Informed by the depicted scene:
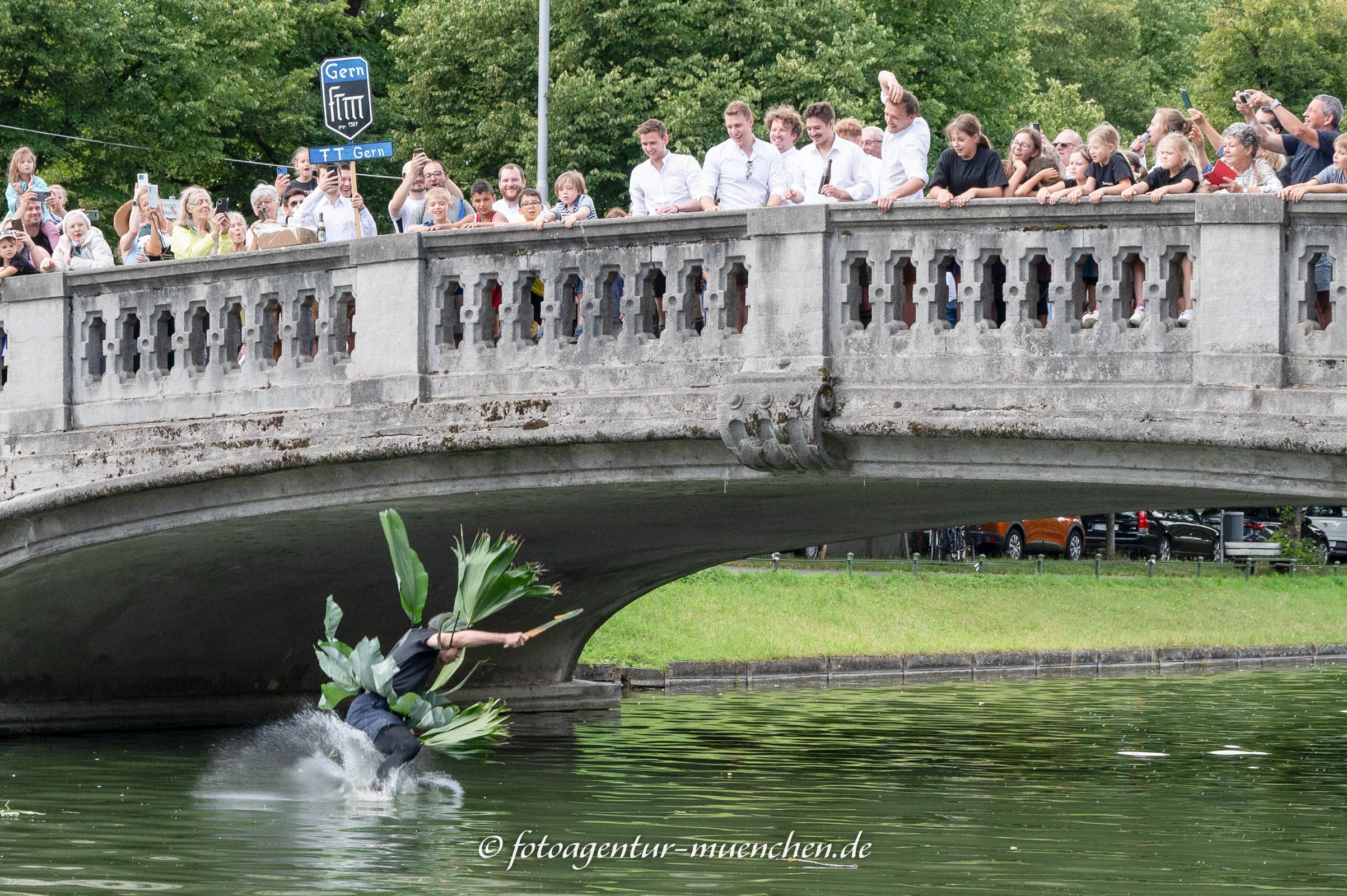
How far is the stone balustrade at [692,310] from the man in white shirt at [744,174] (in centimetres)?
58

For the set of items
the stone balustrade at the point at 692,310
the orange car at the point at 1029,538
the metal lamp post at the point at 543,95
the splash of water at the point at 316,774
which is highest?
the metal lamp post at the point at 543,95

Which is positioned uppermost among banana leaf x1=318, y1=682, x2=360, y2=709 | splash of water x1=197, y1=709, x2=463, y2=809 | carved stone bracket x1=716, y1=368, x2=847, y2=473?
carved stone bracket x1=716, y1=368, x2=847, y2=473

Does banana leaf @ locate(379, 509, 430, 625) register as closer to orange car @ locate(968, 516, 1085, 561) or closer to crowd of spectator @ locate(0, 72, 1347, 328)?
crowd of spectator @ locate(0, 72, 1347, 328)

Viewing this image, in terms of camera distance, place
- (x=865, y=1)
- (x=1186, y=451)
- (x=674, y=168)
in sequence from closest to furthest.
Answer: (x=1186, y=451) → (x=674, y=168) → (x=865, y=1)

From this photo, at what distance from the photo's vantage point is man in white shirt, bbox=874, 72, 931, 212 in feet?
39.5

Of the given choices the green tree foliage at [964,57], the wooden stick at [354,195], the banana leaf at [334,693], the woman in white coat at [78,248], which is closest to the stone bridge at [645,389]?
the woman in white coat at [78,248]

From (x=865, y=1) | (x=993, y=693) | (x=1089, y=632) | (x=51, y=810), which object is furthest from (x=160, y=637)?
(x=865, y=1)

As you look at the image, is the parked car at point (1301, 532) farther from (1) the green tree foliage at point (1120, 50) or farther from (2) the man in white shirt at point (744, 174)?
(2) the man in white shirt at point (744, 174)

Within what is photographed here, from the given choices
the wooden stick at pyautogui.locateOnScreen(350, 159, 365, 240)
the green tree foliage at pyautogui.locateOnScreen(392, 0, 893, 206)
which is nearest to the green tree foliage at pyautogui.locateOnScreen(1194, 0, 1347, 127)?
the green tree foliage at pyautogui.locateOnScreen(392, 0, 893, 206)

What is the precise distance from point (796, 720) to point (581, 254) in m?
7.41

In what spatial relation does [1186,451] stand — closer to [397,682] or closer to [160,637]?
[397,682]

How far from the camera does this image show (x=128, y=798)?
13.3 meters

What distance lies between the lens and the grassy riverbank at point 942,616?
24.0 m

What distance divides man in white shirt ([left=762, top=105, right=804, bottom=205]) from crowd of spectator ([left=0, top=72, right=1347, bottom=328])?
1 cm
